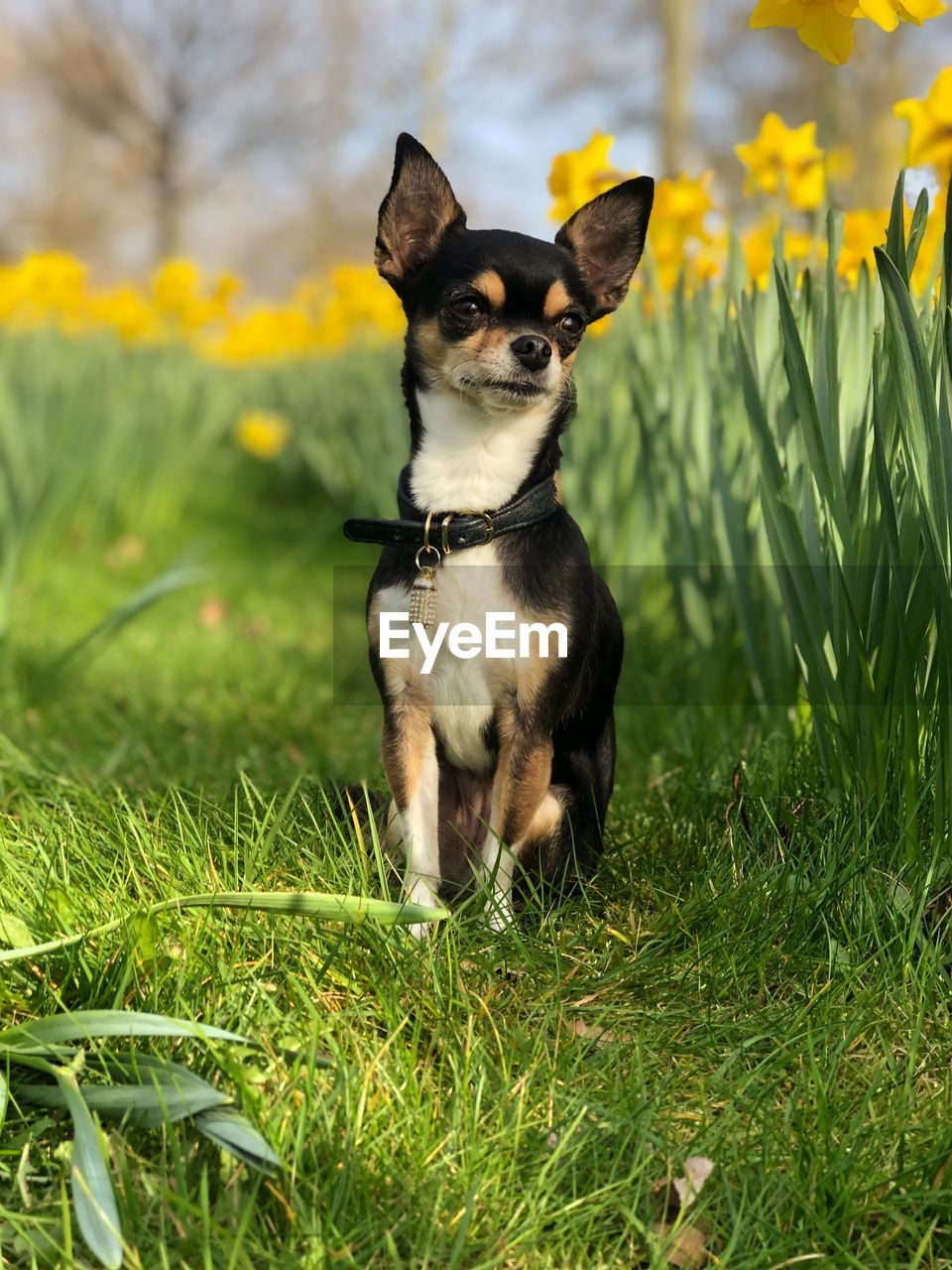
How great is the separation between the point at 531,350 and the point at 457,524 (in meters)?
0.27

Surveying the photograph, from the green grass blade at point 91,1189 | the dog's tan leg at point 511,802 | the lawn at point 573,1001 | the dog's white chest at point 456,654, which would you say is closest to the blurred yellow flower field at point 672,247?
the lawn at point 573,1001

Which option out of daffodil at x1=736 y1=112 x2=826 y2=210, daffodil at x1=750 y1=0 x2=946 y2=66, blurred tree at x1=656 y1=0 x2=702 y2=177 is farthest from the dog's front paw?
blurred tree at x1=656 y1=0 x2=702 y2=177

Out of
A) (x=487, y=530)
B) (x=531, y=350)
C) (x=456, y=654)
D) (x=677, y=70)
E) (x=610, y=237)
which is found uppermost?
(x=677, y=70)

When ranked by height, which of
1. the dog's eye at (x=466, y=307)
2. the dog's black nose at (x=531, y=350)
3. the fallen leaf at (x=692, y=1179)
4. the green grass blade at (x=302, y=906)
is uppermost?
the dog's eye at (x=466, y=307)

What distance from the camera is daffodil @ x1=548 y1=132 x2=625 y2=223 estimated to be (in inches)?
108

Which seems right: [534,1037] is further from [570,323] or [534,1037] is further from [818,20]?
[818,20]

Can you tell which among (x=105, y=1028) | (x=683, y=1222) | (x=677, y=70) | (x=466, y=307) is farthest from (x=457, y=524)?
(x=677, y=70)

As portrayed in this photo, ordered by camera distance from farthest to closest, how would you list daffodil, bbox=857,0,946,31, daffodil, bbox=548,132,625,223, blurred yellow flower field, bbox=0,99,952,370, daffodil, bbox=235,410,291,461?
daffodil, bbox=235,410,291,461 → daffodil, bbox=548,132,625,223 → blurred yellow flower field, bbox=0,99,952,370 → daffodil, bbox=857,0,946,31

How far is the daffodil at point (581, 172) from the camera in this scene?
2.76m

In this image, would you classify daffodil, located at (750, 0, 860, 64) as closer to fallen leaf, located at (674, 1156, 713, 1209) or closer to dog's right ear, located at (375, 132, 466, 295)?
dog's right ear, located at (375, 132, 466, 295)

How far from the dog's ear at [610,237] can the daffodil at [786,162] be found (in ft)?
3.59

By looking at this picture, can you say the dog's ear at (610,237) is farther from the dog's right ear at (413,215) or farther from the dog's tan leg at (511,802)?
the dog's tan leg at (511,802)

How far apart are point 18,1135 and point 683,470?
1991 millimetres

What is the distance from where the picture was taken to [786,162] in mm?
2822
